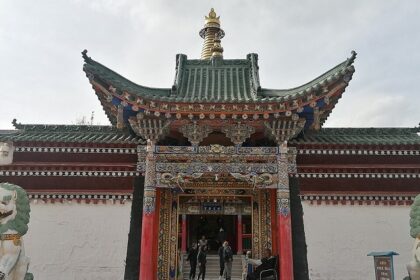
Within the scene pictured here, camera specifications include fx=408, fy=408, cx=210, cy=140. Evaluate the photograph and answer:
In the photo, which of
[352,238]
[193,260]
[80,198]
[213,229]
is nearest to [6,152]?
[80,198]

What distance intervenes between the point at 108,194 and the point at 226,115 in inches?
174

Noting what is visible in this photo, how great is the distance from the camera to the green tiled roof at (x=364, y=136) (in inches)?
514

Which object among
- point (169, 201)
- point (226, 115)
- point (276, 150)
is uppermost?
point (226, 115)

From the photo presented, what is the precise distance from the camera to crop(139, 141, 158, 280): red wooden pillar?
1118 cm

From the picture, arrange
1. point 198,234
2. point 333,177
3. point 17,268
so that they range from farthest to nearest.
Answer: point 198,234
point 333,177
point 17,268

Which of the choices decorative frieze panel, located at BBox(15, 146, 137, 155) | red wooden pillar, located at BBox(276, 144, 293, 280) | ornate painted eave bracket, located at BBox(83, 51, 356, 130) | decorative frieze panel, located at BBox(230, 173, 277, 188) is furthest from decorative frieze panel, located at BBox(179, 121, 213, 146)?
red wooden pillar, located at BBox(276, 144, 293, 280)

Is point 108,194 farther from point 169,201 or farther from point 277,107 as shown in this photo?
point 277,107

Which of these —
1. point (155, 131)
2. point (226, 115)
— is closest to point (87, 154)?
point (155, 131)

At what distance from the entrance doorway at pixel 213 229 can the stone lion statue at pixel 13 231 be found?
964 centimetres

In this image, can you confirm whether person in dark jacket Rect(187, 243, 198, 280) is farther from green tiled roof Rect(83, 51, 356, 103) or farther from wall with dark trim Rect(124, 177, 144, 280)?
green tiled roof Rect(83, 51, 356, 103)

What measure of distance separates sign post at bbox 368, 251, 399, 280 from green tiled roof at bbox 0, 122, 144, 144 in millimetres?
7497

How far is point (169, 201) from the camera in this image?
13.1 metres

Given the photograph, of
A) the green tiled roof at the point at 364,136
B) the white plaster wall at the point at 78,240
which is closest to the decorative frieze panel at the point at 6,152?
the white plaster wall at the point at 78,240

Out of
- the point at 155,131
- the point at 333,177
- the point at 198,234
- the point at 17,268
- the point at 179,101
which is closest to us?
the point at 17,268
